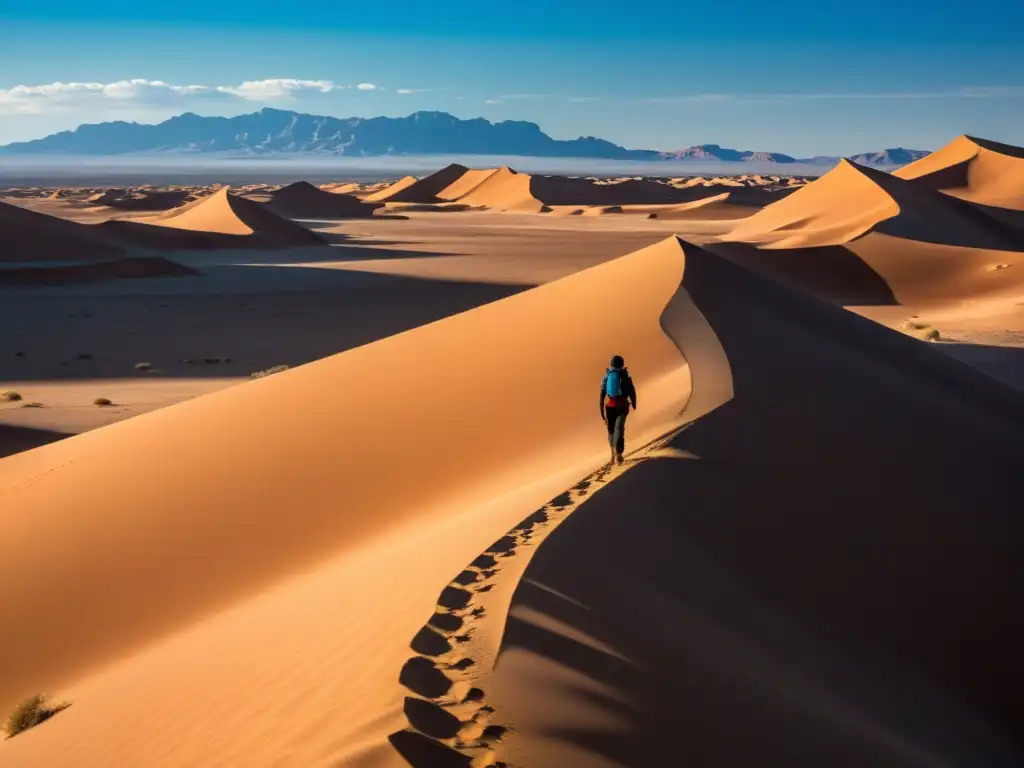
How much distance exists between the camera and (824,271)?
3912 centimetres

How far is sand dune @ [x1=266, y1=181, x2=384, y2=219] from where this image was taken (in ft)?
316

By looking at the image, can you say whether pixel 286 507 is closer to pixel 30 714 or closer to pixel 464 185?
pixel 30 714

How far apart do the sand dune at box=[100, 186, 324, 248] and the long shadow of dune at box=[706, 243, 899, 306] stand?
2848cm

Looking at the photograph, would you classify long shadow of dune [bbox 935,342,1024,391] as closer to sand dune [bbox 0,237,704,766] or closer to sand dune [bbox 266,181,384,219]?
sand dune [bbox 0,237,704,766]

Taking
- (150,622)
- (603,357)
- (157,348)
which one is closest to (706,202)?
(157,348)

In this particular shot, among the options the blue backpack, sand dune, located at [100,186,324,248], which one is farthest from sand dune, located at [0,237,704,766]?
sand dune, located at [100,186,324,248]

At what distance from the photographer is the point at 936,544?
8500 mm

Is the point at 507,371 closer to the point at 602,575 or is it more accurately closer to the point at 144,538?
the point at 144,538

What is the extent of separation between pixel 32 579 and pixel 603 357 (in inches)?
264

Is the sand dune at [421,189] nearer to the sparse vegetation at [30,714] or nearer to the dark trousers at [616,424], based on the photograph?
the dark trousers at [616,424]

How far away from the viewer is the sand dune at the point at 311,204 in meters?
96.4

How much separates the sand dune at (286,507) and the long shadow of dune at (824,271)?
23299mm

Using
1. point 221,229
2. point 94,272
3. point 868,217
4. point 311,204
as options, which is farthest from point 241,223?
point 311,204

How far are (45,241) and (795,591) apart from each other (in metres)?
44.5
